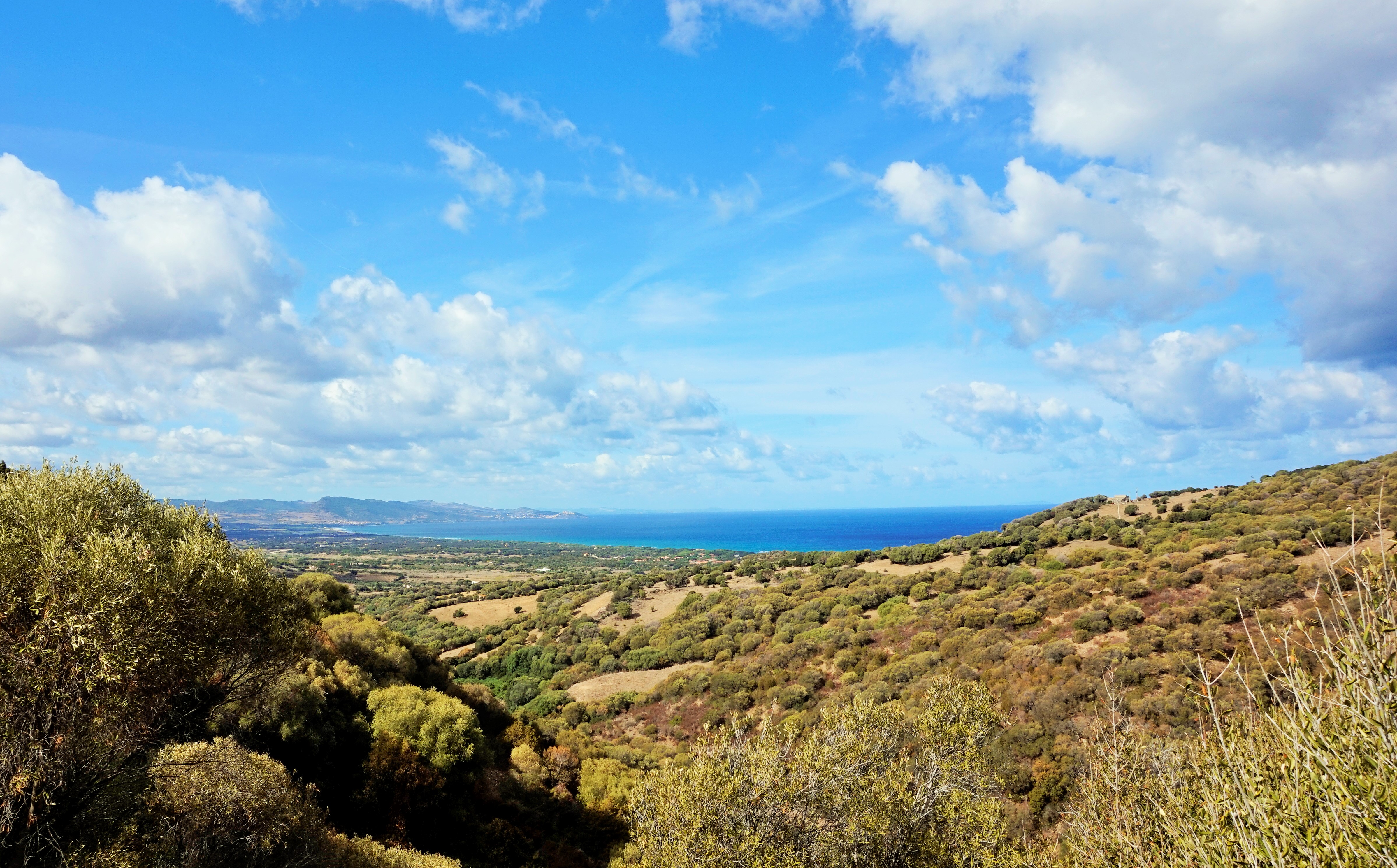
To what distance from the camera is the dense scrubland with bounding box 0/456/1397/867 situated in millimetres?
7016

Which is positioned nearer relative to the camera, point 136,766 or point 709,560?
point 136,766

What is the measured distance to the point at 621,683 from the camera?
138 feet

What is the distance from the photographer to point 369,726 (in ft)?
66.5

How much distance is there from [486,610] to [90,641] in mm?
63860

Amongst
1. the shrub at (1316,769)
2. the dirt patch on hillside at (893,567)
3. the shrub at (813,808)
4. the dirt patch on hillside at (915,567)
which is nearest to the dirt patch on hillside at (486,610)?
the dirt patch on hillside at (893,567)

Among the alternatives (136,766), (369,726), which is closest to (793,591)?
(369,726)

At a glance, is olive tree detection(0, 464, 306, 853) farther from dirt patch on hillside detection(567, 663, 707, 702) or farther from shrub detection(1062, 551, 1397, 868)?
dirt patch on hillside detection(567, 663, 707, 702)

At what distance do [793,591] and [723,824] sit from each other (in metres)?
43.5

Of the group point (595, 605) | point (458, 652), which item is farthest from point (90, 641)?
point (595, 605)

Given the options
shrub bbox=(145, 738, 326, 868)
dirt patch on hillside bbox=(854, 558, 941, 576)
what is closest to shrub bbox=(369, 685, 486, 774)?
shrub bbox=(145, 738, 326, 868)

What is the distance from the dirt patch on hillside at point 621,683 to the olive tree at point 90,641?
100ft

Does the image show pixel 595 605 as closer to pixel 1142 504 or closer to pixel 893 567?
pixel 893 567

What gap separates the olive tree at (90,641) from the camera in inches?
333

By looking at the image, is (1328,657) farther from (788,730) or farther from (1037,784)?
(1037,784)
